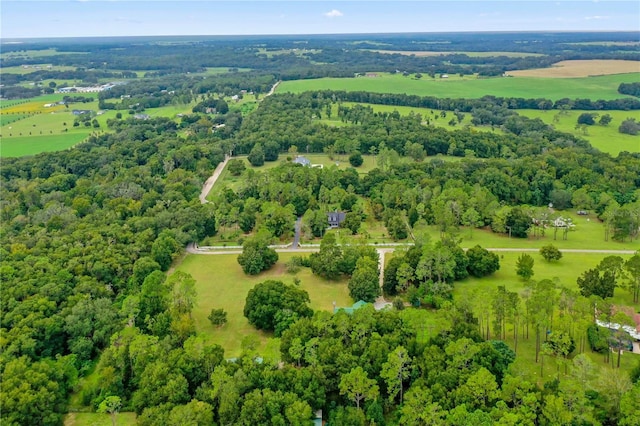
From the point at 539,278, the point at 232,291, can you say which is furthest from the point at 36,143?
the point at 539,278

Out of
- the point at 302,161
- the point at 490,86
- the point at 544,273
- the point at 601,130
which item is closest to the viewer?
the point at 544,273

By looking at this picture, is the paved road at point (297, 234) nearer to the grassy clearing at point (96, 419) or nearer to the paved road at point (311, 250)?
the paved road at point (311, 250)

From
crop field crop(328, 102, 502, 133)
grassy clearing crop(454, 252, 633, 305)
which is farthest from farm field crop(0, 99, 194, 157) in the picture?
grassy clearing crop(454, 252, 633, 305)

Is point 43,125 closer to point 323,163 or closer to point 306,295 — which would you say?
point 323,163

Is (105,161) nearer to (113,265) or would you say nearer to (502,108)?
(113,265)

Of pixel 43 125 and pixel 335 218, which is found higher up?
pixel 43 125

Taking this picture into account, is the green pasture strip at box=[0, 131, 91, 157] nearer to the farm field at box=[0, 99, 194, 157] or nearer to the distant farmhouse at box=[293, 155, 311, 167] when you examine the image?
the farm field at box=[0, 99, 194, 157]

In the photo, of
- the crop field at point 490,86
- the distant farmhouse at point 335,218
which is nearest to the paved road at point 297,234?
the distant farmhouse at point 335,218
